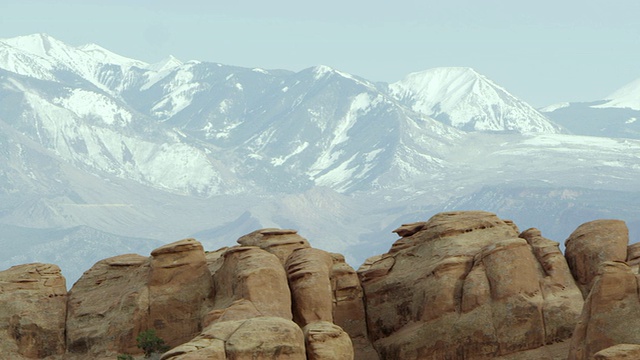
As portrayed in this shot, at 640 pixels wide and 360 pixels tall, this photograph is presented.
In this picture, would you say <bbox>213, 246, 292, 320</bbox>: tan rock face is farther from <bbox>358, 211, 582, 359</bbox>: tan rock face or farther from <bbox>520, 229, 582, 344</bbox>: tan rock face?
<bbox>520, 229, 582, 344</bbox>: tan rock face

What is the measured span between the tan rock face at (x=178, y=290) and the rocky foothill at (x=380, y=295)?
0.33 ft

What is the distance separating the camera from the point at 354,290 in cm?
11456

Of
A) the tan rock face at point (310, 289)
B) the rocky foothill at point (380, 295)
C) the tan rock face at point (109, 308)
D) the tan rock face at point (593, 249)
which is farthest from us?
the tan rock face at point (109, 308)

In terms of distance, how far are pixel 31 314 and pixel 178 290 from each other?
1330 centimetres

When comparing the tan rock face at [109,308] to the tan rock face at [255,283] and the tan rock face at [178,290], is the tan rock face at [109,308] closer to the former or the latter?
the tan rock face at [178,290]

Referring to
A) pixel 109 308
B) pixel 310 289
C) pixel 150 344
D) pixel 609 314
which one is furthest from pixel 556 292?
pixel 109 308

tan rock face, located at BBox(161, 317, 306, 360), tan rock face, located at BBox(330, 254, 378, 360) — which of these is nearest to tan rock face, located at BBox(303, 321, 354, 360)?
tan rock face, located at BBox(161, 317, 306, 360)

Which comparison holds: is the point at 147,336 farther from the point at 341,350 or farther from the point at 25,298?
the point at 341,350

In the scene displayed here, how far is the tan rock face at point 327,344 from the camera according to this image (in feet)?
297

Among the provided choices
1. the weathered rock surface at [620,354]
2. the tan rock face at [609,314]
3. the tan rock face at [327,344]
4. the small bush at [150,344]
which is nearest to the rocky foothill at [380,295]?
the tan rock face at [609,314]

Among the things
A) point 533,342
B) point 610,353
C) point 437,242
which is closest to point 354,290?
point 437,242

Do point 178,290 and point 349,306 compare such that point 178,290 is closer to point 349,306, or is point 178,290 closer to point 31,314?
point 31,314

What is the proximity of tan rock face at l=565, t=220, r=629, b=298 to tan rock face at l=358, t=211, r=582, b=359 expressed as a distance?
4.71 feet

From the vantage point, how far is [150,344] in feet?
356
